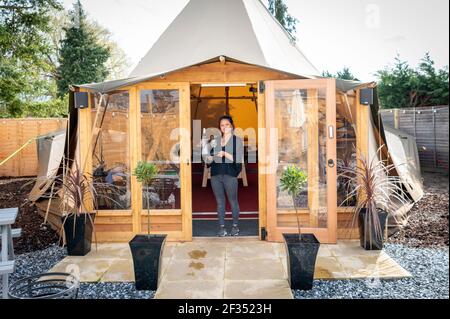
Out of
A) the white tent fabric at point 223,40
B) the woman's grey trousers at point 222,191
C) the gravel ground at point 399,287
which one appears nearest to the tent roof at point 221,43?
the white tent fabric at point 223,40

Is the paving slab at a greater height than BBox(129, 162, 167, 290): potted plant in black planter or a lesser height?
lesser

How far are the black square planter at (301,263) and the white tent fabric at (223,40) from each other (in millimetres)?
2016

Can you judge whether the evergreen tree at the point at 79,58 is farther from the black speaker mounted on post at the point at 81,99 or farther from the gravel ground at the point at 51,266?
the gravel ground at the point at 51,266

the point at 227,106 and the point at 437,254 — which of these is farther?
the point at 227,106

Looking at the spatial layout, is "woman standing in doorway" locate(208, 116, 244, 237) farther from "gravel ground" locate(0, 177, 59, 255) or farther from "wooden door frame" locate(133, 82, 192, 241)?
"gravel ground" locate(0, 177, 59, 255)

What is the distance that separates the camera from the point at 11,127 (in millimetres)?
10297

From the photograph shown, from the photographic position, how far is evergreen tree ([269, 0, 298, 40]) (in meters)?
12.8

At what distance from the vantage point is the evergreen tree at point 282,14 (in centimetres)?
1275

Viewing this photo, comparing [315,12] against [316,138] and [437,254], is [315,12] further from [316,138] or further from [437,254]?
[437,254]

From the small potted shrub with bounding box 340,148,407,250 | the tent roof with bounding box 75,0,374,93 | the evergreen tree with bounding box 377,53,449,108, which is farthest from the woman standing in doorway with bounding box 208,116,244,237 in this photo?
the evergreen tree with bounding box 377,53,449,108

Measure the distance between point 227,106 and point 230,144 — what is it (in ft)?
12.4

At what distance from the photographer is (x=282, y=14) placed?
1318cm

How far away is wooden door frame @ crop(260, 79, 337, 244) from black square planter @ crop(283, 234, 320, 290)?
3.70 feet
